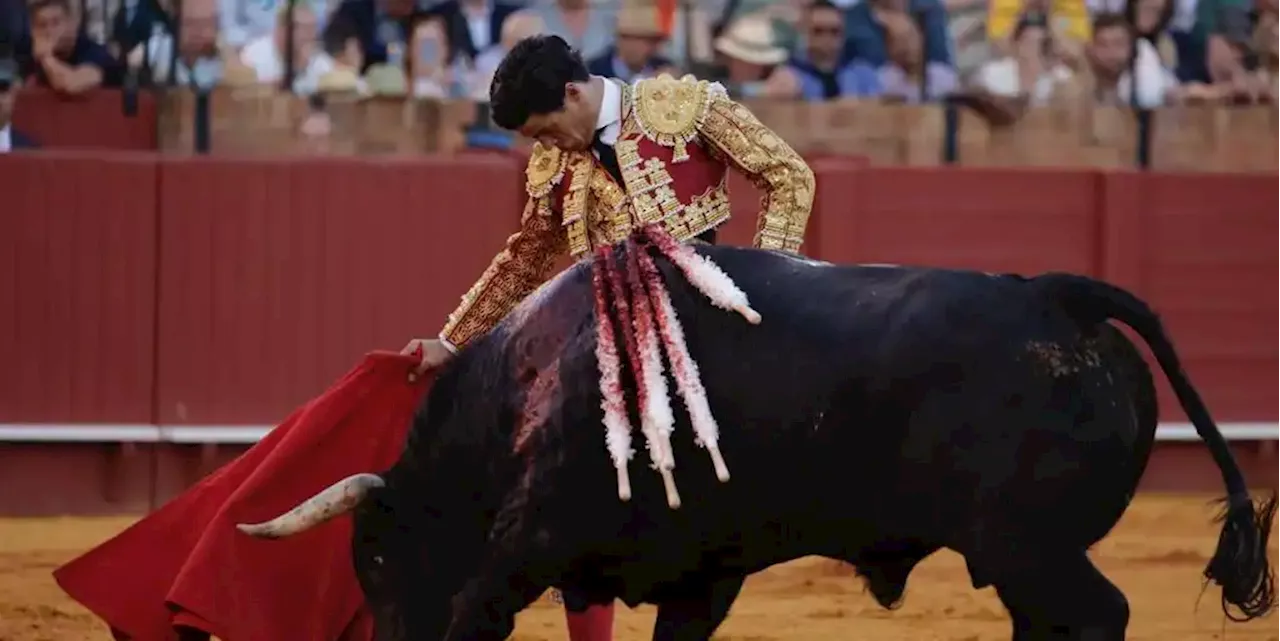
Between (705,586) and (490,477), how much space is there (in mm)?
372

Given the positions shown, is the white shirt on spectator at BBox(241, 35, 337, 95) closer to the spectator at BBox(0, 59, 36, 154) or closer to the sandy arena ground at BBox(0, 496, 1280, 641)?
the spectator at BBox(0, 59, 36, 154)

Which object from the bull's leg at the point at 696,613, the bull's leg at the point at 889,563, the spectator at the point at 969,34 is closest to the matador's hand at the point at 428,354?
the bull's leg at the point at 696,613

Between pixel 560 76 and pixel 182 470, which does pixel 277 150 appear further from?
pixel 560 76

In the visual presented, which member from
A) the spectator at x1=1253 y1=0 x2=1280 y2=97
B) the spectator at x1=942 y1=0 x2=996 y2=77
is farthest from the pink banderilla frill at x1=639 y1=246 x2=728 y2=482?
the spectator at x1=1253 y1=0 x2=1280 y2=97

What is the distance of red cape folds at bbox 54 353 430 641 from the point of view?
352 cm

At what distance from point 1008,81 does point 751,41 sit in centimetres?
97

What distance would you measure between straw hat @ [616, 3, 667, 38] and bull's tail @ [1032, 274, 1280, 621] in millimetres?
4094

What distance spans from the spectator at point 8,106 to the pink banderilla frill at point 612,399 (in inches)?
157

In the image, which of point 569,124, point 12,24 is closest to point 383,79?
point 12,24

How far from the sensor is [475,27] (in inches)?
279

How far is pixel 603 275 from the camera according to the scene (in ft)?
10.6

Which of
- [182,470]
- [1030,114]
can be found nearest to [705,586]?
[182,470]

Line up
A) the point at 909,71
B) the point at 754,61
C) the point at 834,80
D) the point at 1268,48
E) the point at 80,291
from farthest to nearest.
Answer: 1. the point at 1268,48
2. the point at 909,71
3. the point at 834,80
4. the point at 754,61
5. the point at 80,291

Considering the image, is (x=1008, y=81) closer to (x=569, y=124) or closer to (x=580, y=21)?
(x=580, y=21)
